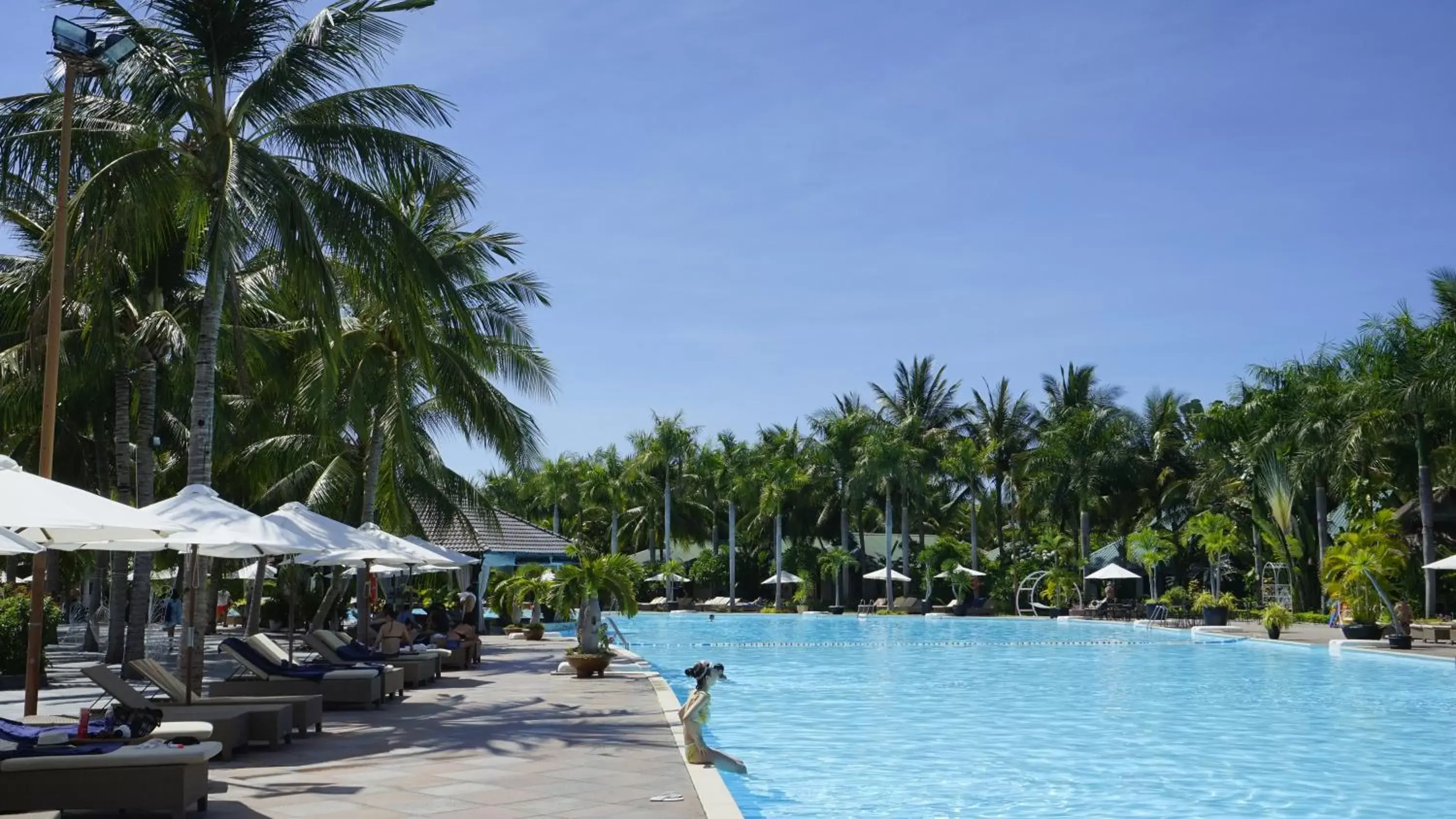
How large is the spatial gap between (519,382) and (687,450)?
36001 mm

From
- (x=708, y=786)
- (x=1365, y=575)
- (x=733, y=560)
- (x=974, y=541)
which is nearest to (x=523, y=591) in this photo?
(x=1365, y=575)

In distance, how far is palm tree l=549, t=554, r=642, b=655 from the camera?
62.1ft

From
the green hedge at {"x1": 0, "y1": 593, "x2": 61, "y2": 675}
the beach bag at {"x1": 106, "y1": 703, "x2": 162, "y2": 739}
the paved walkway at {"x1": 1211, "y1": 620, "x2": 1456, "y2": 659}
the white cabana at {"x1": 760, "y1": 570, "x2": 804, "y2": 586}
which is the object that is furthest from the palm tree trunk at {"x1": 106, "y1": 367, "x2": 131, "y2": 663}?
the white cabana at {"x1": 760, "y1": 570, "x2": 804, "y2": 586}

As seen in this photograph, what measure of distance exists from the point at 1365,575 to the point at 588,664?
17375 millimetres

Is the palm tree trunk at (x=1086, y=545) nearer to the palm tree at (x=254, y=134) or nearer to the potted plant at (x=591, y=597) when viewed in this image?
the potted plant at (x=591, y=597)

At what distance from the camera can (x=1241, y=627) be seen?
111 ft

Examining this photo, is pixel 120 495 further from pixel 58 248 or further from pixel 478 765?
pixel 478 765

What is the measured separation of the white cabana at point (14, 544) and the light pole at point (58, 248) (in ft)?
11.7

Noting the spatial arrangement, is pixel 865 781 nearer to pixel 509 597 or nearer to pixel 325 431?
pixel 325 431

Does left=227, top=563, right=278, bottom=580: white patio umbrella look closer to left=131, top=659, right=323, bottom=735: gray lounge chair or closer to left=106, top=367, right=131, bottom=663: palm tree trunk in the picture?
left=106, top=367, right=131, bottom=663: palm tree trunk

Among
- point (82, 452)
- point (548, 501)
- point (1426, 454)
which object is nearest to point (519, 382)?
point (82, 452)

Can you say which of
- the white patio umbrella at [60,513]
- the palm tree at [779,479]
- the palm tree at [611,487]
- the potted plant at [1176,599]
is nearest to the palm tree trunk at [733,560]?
the palm tree at [779,479]

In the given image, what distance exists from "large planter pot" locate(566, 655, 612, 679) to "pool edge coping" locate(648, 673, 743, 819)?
221 inches

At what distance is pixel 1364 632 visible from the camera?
2644cm
